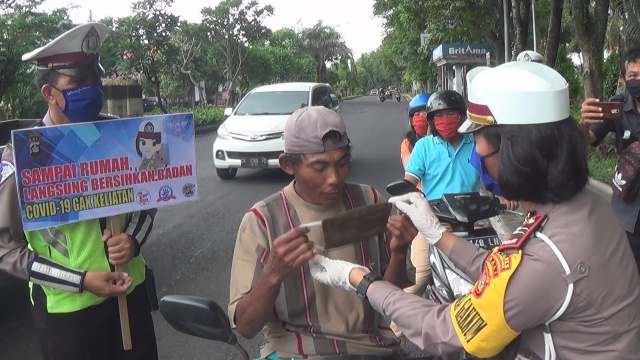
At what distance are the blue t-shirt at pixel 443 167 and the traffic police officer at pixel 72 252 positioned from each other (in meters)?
2.15

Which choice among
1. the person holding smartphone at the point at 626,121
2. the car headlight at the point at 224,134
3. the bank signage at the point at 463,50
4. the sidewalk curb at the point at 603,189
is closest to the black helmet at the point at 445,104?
the person holding smartphone at the point at 626,121

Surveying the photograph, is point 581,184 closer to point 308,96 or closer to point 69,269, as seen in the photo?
point 69,269

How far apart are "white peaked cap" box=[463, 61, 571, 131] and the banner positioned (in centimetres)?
122

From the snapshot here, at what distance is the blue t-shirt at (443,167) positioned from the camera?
13.4ft

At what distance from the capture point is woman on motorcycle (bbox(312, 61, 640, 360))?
4.94ft

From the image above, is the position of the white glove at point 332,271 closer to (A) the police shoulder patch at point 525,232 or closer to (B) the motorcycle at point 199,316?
(B) the motorcycle at point 199,316

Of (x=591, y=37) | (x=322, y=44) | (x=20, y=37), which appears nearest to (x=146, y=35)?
(x=20, y=37)

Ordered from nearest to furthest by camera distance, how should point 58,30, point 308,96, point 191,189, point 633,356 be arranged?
point 633,356 → point 191,189 → point 308,96 → point 58,30

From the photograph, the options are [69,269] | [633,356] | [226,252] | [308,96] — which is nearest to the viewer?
[633,356]

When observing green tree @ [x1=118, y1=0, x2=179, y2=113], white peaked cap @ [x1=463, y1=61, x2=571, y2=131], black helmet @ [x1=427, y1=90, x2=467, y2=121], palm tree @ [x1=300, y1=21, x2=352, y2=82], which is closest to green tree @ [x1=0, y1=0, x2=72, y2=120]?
green tree @ [x1=118, y1=0, x2=179, y2=113]

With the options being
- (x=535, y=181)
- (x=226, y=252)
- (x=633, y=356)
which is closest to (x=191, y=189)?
(x=535, y=181)

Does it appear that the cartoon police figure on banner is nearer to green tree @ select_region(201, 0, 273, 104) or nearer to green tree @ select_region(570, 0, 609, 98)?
green tree @ select_region(570, 0, 609, 98)

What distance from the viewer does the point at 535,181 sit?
1.61 m

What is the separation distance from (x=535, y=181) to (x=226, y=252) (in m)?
5.32
